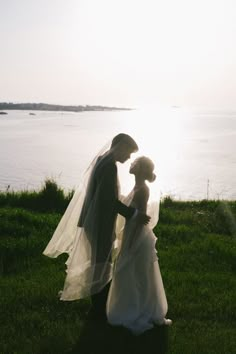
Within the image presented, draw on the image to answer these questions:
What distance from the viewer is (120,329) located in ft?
20.8

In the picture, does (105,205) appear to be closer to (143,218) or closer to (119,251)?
(143,218)

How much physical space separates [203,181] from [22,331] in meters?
20.3

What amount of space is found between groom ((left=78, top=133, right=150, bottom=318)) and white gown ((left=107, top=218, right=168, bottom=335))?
0.18 meters

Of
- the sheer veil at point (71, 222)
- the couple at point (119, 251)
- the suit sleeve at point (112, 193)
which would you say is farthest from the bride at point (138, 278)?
the sheer veil at point (71, 222)

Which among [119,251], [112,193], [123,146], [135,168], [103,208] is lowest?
[119,251]

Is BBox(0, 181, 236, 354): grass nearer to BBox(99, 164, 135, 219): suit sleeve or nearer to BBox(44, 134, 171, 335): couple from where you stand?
BBox(44, 134, 171, 335): couple

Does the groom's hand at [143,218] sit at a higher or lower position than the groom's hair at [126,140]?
lower

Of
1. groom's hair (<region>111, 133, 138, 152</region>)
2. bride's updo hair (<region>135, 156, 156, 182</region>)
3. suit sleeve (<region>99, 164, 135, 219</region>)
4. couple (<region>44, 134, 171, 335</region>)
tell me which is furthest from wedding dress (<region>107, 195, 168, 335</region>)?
groom's hair (<region>111, 133, 138, 152</region>)

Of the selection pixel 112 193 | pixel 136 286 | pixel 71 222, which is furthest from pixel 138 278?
pixel 71 222

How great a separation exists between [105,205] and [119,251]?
689mm

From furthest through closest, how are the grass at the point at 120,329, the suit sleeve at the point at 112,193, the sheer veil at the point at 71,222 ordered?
the sheer veil at the point at 71,222, the suit sleeve at the point at 112,193, the grass at the point at 120,329

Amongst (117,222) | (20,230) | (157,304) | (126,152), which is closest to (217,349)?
(157,304)

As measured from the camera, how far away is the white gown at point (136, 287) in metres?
6.23

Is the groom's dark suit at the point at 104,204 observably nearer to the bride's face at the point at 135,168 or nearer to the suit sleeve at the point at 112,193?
the suit sleeve at the point at 112,193
